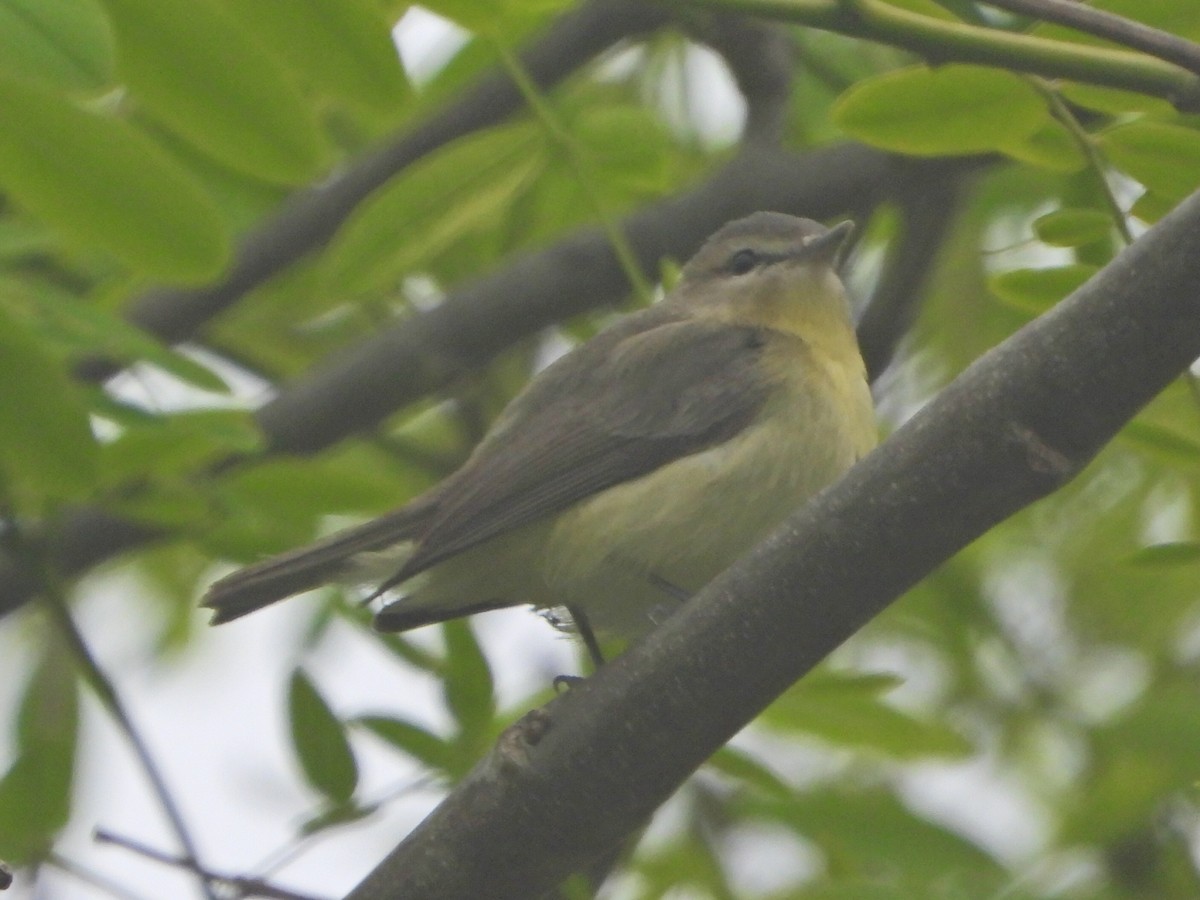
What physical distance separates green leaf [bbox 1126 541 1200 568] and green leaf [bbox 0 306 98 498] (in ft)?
6.22

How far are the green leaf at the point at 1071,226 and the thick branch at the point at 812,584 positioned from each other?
68 cm

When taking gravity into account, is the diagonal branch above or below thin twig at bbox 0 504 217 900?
above

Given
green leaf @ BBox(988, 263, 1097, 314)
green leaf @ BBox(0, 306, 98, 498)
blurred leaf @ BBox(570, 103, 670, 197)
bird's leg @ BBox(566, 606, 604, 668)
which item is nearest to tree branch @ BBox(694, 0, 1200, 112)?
green leaf @ BBox(988, 263, 1097, 314)

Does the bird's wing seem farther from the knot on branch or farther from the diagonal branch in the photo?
the knot on branch

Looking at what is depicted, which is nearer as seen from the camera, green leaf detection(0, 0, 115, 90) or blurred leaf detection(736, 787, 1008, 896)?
green leaf detection(0, 0, 115, 90)

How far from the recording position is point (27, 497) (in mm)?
3920

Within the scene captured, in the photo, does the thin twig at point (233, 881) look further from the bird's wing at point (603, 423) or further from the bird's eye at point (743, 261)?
the bird's eye at point (743, 261)

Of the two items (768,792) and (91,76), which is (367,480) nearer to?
(768,792)

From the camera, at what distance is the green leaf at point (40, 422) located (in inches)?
122

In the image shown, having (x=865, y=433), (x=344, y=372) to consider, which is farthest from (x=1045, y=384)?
(x=344, y=372)

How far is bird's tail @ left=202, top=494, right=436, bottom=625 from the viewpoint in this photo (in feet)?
12.8

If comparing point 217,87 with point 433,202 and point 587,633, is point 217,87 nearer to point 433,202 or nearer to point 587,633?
point 433,202

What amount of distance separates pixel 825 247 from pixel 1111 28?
2132 mm

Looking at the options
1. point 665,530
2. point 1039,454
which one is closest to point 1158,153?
point 1039,454
